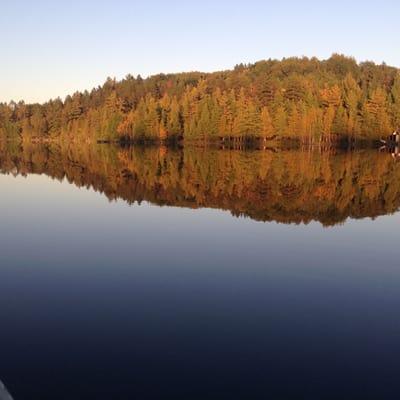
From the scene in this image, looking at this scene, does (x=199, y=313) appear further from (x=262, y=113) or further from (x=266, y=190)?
(x=262, y=113)

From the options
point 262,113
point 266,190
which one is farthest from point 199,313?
point 262,113

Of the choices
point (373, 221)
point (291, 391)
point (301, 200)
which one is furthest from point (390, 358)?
point (301, 200)

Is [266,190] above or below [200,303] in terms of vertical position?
above

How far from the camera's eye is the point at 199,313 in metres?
10.2

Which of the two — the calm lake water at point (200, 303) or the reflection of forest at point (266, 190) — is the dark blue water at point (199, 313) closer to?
the calm lake water at point (200, 303)

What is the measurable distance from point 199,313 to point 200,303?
0.64 m

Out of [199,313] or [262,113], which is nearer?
[199,313]

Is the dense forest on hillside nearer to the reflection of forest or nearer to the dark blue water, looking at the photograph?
the reflection of forest

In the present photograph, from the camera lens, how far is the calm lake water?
756 centimetres

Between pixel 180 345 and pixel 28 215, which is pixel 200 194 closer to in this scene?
pixel 28 215

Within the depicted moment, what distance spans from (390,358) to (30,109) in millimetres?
204617

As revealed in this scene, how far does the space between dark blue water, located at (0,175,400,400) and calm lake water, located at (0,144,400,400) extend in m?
0.03

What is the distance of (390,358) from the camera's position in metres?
8.33

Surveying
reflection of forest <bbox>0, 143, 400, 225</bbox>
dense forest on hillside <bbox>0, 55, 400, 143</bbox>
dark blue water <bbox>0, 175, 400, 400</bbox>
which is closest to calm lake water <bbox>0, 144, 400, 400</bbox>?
dark blue water <bbox>0, 175, 400, 400</bbox>
